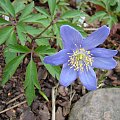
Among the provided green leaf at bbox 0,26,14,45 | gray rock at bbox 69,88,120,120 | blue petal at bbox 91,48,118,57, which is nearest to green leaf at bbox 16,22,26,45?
green leaf at bbox 0,26,14,45

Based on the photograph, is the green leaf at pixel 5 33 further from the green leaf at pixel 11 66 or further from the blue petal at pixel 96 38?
the blue petal at pixel 96 38

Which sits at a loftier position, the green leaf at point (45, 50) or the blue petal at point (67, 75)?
the green leaf at point (45, 50)

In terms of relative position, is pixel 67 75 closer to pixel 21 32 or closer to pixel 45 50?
pixel 45 50

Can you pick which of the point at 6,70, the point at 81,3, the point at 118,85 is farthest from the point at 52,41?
the point at 6,70

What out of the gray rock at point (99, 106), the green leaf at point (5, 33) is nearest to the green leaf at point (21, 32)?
the green leaf at point (5, 33)

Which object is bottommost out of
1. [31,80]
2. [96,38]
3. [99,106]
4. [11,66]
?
[99,106]

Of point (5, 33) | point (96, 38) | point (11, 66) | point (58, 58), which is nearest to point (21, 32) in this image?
point (5, 33)
